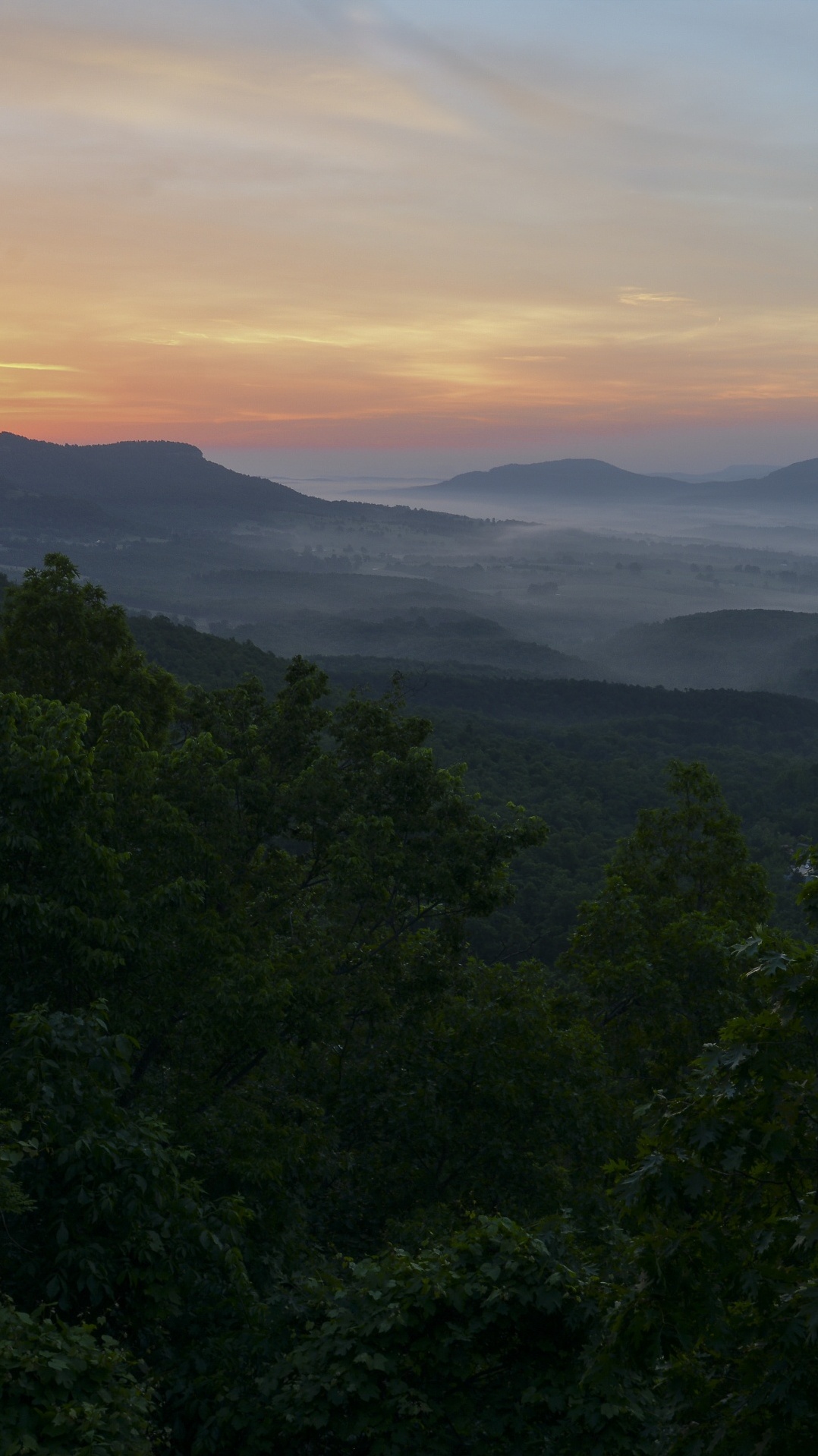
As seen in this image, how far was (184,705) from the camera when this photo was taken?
20219mm

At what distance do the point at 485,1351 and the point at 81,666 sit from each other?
1420 centimetres

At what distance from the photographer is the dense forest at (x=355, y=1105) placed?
705 centimetres

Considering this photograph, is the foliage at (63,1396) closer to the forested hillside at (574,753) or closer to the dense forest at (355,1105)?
the dense forest at (355,1105)

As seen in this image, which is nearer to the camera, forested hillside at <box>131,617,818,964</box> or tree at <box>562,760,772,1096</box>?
tree at <box>562,760,772,1096</box>

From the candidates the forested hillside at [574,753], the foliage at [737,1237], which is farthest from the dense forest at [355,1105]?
the forested hillside at [574,753]

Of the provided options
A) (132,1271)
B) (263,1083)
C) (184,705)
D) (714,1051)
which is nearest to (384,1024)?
(263,1083)

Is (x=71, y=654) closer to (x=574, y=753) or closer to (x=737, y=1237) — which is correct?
(x=737, y=1237)

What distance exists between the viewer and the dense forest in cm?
705

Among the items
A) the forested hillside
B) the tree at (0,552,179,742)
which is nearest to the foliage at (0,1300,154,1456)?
the forested hillside

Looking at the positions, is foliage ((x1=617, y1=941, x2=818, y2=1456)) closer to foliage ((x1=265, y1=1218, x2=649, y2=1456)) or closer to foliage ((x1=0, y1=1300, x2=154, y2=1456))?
foliage ((x1=265, y1=1218, x2=649, y2=1456))

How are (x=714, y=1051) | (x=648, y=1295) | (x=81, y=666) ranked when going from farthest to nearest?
(x=81, y=666) → (x=714, y=1051) → (x=648, y=1295)

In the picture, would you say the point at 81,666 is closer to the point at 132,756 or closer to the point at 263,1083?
the point at 132,756

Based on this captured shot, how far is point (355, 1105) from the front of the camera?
16109mm

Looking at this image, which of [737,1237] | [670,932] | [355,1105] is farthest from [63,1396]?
[670,932]
